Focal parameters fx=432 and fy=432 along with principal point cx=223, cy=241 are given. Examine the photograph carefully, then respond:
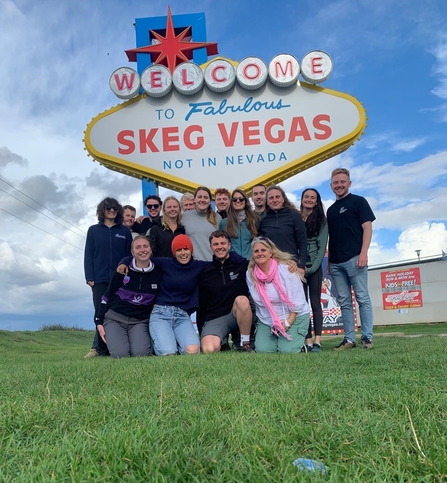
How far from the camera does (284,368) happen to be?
276 centimetres

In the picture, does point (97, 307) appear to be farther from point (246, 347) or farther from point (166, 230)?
point (246, 347)

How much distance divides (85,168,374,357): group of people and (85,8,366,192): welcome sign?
363 cm

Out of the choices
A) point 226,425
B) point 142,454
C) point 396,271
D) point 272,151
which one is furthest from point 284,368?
point 396,271

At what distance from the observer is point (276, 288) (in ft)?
14.0

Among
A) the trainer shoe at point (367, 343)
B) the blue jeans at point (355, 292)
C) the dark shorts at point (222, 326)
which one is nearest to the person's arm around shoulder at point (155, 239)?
the dark shorts at point (222, 326)

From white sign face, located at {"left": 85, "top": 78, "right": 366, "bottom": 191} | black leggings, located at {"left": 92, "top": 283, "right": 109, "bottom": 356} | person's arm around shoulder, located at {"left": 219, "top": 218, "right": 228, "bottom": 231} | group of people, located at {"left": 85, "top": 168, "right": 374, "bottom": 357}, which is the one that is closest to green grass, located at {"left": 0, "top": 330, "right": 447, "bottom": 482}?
group of people, located at {"left": 85, "top": 168, "right": 374, "bottom": 357}

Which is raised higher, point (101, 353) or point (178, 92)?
point (178, 92)

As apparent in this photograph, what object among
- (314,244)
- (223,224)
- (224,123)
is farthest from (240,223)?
(224,123)

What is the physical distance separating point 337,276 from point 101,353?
9.13 ft

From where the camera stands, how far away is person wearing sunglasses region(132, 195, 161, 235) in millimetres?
5695

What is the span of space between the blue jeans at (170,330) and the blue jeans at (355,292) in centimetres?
163

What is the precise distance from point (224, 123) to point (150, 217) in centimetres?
376

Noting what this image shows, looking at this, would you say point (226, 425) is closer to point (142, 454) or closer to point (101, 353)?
point (142, 454)

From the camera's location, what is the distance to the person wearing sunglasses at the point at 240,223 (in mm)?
4969
